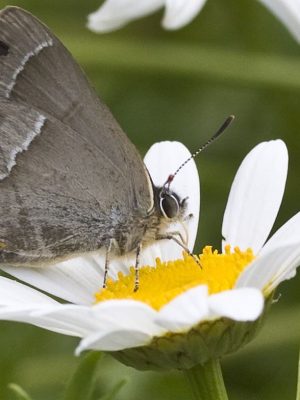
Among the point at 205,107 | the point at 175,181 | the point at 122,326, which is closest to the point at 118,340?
the point at 122,326

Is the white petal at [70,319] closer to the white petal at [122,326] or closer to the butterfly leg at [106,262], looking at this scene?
the white petal at [122,326]

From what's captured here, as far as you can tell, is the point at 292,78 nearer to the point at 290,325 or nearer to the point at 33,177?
the point at 290,325

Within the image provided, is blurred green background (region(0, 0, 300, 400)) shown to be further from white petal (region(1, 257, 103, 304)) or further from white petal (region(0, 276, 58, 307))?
white petal (region(0, 276, 58, 307))

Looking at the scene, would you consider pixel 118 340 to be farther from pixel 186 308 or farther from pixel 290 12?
pixel 290 12

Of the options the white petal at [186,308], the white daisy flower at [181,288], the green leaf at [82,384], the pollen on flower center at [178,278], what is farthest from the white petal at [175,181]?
the white petal at [186,308]

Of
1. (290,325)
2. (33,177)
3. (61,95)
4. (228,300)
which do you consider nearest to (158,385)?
(290,325)

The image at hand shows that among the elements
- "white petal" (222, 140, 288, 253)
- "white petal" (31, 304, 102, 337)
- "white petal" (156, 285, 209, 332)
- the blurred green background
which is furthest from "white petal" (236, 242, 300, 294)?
the blurred green background
